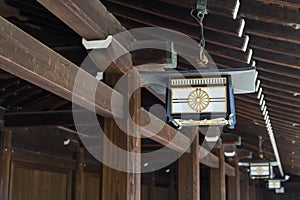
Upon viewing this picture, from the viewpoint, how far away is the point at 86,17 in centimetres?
306

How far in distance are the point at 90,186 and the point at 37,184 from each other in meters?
1.97

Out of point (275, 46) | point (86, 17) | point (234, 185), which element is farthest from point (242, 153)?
point (86, 17)

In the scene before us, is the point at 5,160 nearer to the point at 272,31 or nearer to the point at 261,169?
the point at 272,31

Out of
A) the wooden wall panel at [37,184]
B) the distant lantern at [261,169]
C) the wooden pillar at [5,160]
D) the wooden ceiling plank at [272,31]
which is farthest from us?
the distant lantern at [261,169]

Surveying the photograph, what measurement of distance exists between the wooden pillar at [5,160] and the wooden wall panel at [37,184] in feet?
1.04

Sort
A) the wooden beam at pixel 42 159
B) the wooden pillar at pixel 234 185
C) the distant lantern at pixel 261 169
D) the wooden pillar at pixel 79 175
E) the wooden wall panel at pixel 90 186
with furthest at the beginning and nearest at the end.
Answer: the wooden pillar at pixel 234 185, the distant lantern at pixel 261 169, the wooden wall panel at pixel 90 186, the wooden pillar at pixel 79 175, the wooden beam at pixel 42 159

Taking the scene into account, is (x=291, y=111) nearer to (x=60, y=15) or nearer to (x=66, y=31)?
(x=66, y=31)

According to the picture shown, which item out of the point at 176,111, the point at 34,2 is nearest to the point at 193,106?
the point at 176,111

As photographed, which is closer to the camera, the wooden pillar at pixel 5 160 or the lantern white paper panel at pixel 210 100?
the lantern white paper panel at pixel 210 100

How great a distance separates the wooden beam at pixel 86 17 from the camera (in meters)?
2.82

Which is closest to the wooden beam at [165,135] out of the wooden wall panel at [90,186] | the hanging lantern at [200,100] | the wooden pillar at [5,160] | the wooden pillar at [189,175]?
the wooden pillar at [189,175]

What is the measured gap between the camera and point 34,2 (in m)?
3.99

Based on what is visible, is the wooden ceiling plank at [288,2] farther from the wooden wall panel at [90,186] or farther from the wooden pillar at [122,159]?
the wooden wall panel at [90,186]

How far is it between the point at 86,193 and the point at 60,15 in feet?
20.1
